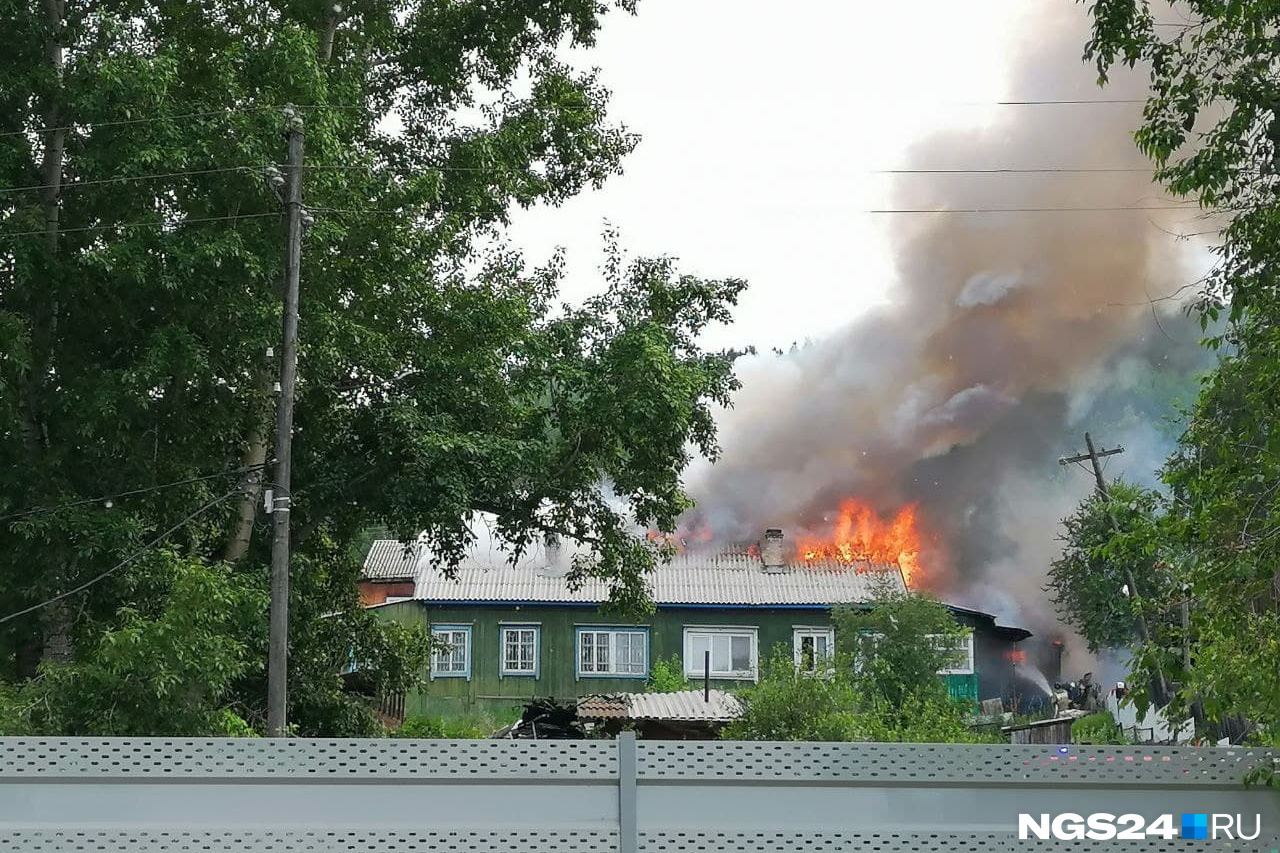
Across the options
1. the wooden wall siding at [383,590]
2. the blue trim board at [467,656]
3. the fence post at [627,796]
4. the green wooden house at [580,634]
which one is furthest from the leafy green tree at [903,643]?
the fence post at [627,796]

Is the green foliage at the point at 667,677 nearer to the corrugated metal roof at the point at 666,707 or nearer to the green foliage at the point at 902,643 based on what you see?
the green foliage at the point at 902,643

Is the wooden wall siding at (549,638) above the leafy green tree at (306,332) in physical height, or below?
below

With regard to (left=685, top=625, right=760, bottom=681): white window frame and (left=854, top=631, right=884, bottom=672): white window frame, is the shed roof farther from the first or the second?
(left=854, top=631, right=884, bottom=672): white window frame

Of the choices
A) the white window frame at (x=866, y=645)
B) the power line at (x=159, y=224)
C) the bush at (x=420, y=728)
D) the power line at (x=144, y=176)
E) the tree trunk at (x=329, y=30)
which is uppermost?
the tree trunk at (x=329, y=30)

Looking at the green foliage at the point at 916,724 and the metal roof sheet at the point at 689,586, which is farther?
the metal roof sheet at the point at 689,586

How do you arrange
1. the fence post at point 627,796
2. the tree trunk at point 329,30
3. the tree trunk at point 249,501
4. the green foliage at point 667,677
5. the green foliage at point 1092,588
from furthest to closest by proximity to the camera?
the green foliage at point 1092,588 < the green foliage at point 667,677 < the tree trunk at point 329,30 < the tree trunk at point 249,501 < the fence post at point 627,796

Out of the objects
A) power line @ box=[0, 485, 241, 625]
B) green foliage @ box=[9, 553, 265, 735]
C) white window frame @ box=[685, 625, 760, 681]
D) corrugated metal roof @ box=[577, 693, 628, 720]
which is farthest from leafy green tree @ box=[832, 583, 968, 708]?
green foliage @ box=[9, 553, 265, 735]

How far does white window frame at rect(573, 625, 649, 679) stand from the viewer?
36312 mm

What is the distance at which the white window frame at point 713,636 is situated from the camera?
119 ft

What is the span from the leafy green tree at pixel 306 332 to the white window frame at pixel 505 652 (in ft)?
42.7

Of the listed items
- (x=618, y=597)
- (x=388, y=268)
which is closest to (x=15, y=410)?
(x=388, y=268)

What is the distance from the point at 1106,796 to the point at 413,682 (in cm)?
1854

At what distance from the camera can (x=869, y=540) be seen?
173 feet

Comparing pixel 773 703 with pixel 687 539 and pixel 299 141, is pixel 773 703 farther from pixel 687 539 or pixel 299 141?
pixel 687 539
